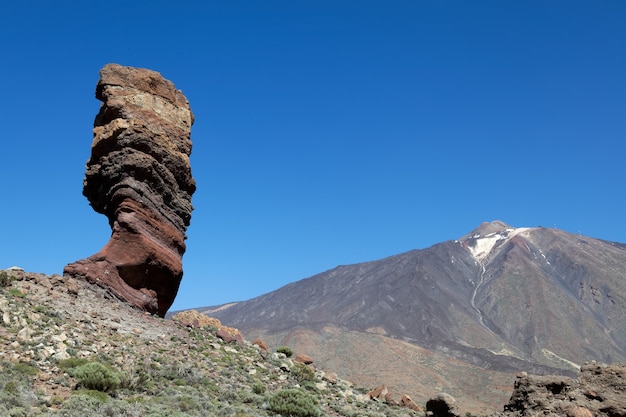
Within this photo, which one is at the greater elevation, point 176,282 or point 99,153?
point 99,153

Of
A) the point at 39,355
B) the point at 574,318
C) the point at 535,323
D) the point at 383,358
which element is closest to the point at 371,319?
the point at 535,323

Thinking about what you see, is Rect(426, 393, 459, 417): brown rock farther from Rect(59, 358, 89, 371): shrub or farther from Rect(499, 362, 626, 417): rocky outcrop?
Rect(59, 358, 89, 371): shrub

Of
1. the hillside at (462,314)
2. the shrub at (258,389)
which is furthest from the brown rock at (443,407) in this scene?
the hillside at (462,314)

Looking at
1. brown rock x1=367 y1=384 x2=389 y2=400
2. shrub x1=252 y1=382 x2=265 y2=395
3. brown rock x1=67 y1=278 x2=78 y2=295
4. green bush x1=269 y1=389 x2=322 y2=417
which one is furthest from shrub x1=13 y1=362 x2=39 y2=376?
brown rock x1=367 y1=384 x2=389 y2=400

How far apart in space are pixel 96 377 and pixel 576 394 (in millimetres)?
9726

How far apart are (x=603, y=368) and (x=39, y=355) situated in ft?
39.2

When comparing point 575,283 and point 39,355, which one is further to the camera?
point 575,283

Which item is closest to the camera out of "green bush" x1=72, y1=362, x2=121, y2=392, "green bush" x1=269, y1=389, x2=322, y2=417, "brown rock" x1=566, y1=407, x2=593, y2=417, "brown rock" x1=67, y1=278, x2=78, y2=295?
"brown rock" x1=566, y1=407, x2=593, y2=417

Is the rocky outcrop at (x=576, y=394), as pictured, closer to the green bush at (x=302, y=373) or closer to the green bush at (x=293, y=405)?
the green bush at (x=293, y=405)

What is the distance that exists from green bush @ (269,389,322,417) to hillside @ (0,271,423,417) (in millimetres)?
29

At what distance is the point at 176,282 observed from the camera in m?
21.0

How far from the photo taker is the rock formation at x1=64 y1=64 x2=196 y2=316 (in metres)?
19.2

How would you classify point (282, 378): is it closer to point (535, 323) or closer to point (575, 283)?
point (535, 323)

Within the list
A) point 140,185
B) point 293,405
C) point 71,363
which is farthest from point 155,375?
point 140,185
